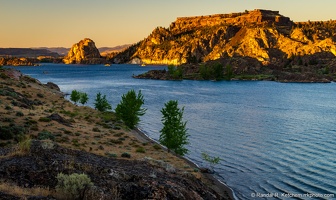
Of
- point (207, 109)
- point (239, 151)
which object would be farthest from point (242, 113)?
point (239, 151)

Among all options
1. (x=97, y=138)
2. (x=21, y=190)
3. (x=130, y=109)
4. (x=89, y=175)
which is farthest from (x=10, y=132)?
(x=130, y=109)

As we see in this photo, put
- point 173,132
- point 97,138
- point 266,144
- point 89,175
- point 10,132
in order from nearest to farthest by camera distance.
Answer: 1. point 89,175
2. point 10,132
3. point 173,132
4. point 97,138
5. point 266,144

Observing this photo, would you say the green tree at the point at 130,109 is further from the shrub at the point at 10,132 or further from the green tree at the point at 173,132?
the shrub at the point at 10,132

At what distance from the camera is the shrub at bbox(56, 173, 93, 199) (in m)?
16.3

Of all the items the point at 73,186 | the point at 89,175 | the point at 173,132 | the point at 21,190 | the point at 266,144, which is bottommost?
the point at 266,144

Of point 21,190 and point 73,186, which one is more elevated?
point 73,186

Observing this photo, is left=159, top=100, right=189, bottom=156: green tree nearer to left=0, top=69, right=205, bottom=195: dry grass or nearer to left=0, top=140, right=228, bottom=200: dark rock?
left=0, top=69, right=205, bottom=195: dry grass

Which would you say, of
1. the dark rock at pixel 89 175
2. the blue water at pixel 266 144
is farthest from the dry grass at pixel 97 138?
the dark rock at pixel 89 175

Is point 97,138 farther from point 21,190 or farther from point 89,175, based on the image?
point 21,190

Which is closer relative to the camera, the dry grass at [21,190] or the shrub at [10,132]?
the dry grass at [21,190]

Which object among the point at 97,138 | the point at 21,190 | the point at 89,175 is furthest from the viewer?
the point at 97,138

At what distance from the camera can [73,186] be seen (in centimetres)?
1644

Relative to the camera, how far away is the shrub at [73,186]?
16328 millimetres

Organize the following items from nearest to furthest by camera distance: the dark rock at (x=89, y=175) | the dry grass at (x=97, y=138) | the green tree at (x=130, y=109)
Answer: the dark rock at (x=89, y=175), the dry grass at (x=97, y=138), the green tree at (x=130, y=109)
